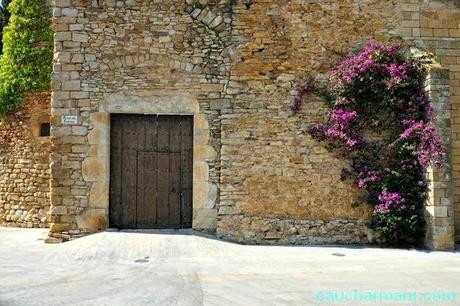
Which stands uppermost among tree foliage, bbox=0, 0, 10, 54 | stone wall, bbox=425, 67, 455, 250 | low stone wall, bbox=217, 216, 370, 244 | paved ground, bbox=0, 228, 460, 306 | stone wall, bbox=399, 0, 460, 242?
tree foliage, bbox=0, 0, 10, 54

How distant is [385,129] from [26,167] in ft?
25.4

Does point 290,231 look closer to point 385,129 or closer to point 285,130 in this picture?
point 285,130

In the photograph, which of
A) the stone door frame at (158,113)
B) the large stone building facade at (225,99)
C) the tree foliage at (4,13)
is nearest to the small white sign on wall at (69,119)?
the large stone building facade at (225,99)

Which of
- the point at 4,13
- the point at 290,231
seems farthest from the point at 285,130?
the point at 4,13

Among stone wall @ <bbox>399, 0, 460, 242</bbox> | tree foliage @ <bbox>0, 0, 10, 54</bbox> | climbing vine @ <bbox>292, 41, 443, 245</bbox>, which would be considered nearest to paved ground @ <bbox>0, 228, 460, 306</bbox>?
climbing vine @ <bbox>292, 41, 443, 245</bbox>

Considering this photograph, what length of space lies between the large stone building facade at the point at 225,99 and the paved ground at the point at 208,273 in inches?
26.5

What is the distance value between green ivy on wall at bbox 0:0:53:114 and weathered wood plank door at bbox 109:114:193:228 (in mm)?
3116

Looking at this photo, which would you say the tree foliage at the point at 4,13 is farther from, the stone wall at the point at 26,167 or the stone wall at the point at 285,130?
the stone wall at the point at 285,130

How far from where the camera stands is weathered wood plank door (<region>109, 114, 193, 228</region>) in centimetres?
773

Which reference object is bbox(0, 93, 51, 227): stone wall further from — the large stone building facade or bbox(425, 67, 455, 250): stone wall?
bbox(425, 67, 455, 250): stone wall

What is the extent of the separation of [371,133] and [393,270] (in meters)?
2.80

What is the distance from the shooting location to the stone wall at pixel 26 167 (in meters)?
9.47

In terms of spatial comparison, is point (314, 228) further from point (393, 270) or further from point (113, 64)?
point (113, 64)

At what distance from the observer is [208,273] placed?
5.67m
